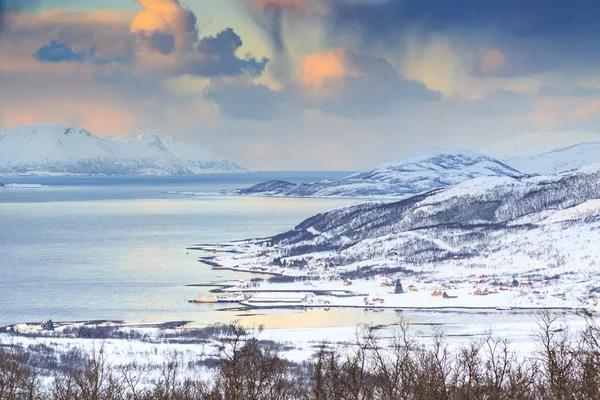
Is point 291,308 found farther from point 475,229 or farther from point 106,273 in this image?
point 475,229

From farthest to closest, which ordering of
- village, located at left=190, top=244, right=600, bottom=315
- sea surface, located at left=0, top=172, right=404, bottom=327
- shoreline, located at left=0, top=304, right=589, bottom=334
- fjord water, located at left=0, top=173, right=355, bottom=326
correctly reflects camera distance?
village, located at left=190, top=244, right=600, bottom=315, fjord water, located at left=0, top=173, right=355, bottom=326, sea surface, located at left=0, top=172, right=404, bottom=327, shoreline, located at left=0, top=304, right=589, bottom=334

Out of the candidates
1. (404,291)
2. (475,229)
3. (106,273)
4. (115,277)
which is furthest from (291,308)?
(475,229)

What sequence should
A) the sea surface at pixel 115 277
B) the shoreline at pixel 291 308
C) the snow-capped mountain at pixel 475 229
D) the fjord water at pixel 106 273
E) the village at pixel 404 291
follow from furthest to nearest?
the snow-capped mountain at pixel 475 229 → the village at pixel 404 291 → the fjord water at pixel 106 273 → the sea surface at pixel 115 277 → the shoreline at pixel 291 308

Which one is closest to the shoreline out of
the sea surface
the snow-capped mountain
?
the sea surface

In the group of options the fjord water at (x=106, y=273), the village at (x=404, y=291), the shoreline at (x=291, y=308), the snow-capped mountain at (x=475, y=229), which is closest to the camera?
the shoreline at (x=291, y=308)

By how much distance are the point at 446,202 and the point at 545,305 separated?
69.8m

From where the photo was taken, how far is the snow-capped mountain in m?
124

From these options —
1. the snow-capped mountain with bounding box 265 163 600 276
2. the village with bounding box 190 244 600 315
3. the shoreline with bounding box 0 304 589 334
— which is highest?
the snow-capped mountain with bounding box 265 163 600 276

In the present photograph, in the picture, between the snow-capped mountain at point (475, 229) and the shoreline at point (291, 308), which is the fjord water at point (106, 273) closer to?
the shoreline at point (291, 308)

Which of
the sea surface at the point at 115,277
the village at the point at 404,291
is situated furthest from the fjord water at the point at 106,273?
the village at the point at 404,291

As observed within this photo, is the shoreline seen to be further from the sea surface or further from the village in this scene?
the sea surface

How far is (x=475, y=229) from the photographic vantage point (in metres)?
142

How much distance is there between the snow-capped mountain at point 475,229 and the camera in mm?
123562

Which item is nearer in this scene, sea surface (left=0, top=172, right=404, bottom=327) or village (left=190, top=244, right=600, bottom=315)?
A: sea surface (left=0, top=172, right=404, bottom=327)
